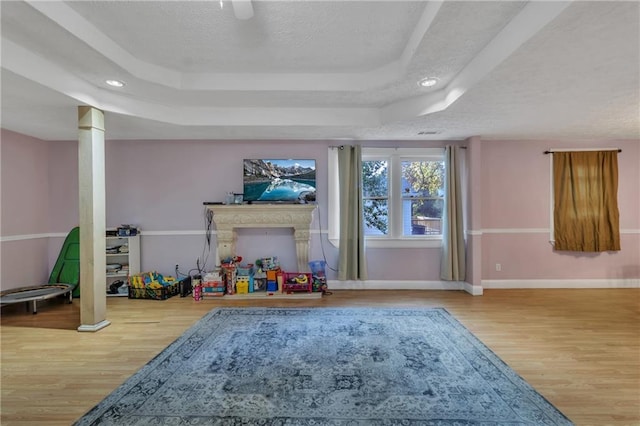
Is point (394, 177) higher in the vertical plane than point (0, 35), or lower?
lower

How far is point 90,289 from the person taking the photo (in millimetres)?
3268

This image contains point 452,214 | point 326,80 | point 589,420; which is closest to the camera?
point 589,420

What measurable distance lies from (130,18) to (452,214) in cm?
453

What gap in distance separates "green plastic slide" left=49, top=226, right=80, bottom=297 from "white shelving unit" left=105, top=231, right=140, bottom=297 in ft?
1.32

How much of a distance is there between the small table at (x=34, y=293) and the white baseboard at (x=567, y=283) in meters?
6.27

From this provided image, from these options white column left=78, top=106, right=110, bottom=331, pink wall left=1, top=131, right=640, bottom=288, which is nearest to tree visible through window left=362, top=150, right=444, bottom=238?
pink wall left=1, top=131, right=640, bottom=288

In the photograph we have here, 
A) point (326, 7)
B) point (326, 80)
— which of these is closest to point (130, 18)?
point (326, 7)

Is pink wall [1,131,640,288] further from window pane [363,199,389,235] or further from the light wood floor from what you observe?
the light wood floor

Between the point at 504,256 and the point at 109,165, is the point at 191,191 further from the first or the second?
the point at 504,256

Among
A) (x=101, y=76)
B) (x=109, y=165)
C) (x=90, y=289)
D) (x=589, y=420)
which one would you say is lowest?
(x=589, y=420)

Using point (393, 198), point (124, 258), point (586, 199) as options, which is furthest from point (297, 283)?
point (586, 199)

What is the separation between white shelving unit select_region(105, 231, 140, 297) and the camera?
15.3 ft

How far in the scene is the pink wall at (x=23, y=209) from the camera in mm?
4203

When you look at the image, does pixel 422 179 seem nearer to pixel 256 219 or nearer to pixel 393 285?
pixel 393 285
